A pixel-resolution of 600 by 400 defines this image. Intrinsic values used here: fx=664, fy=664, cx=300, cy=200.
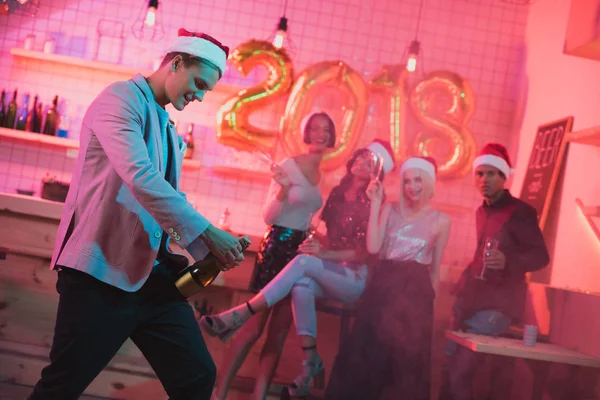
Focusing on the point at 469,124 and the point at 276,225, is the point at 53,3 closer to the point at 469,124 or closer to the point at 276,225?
the point at 276,225

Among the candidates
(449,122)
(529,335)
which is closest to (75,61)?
(449,122)

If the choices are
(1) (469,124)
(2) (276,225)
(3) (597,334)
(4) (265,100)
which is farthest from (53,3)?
(3) (597,334)

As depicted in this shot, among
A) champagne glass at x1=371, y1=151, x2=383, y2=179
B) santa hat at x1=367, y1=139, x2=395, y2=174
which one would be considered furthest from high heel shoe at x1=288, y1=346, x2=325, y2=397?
santa hat at x1=367, y1=139, x2=395, y2=174

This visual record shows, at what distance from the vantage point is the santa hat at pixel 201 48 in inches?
87.1

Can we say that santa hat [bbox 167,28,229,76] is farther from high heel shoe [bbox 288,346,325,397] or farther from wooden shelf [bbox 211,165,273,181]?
wooden shelf [bbox 211,165,273,181]

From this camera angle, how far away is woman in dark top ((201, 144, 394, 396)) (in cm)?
377

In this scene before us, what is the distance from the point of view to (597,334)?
12.0ft

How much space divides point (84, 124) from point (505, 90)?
4393 mm

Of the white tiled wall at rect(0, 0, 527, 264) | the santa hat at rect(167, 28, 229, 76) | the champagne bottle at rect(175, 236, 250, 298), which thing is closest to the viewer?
the champagne bottle at rect(175, 236, 250, 298)

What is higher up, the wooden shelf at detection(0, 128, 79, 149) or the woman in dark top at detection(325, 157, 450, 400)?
the wooden shelf at detection(0, 128, 79, 149)

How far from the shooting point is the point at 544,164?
476 centimetres

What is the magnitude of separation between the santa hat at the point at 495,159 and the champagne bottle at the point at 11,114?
11.6ft

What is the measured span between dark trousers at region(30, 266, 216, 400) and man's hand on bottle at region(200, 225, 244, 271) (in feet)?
0.98

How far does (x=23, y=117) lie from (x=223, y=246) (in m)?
3.89
